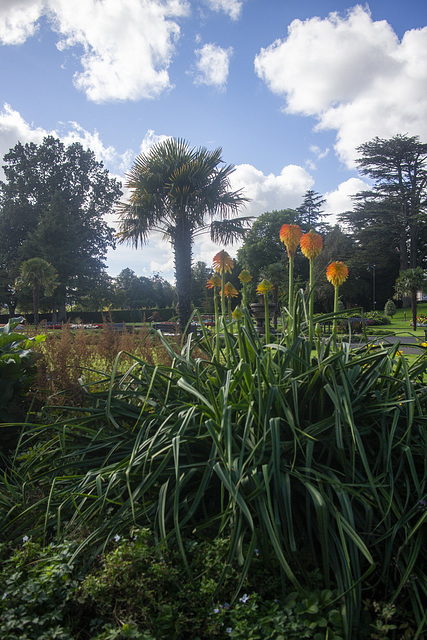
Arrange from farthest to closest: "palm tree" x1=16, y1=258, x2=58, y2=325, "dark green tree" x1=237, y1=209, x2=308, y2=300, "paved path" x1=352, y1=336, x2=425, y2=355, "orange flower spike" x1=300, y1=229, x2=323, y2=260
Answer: "dark green tree" x1=237, y1=209, x2=308, y2=300
"palm tree" x1=16, y1=258, x2=58, y2=325
"paved path" x1=352, y1=336, x2=425, y2=355
"orange flower spike" x1=300, y1=229, x2=323, y2=260

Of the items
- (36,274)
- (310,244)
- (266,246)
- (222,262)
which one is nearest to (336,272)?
(310,244)

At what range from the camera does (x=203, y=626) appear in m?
1.18

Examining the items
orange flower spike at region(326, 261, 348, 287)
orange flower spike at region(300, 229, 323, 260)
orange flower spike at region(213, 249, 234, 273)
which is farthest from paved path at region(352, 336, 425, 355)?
orange flower spike at region(213, 249, 234, 273)

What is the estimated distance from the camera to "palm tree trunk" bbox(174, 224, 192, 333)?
36.1ft

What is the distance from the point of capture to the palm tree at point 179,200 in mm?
11023

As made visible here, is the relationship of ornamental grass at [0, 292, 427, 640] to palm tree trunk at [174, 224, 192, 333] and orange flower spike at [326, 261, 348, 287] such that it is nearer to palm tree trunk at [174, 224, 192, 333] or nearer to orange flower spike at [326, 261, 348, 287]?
orange flower spike at [326, 261, 348, 287]

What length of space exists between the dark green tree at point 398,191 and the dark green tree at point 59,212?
23.7m

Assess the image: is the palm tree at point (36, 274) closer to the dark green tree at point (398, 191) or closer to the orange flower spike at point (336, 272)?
the orange flower spike at point (336, 272)

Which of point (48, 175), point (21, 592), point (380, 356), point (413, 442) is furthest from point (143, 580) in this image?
point (48, 175)

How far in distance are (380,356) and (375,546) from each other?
82 centimetres

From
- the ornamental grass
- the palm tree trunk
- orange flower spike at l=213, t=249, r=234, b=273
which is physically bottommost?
the ornamental grass

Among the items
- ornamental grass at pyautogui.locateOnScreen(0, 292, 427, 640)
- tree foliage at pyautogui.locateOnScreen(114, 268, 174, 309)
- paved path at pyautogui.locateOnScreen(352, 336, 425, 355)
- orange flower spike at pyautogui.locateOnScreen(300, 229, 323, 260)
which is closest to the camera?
ornamental grass at pyautogui.locateOnScreen(0, 292, 427, 640)

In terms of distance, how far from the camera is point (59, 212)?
29906mm

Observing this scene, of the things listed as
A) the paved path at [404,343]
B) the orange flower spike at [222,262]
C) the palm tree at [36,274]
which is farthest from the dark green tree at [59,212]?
the orange flower spike at [222,262]
